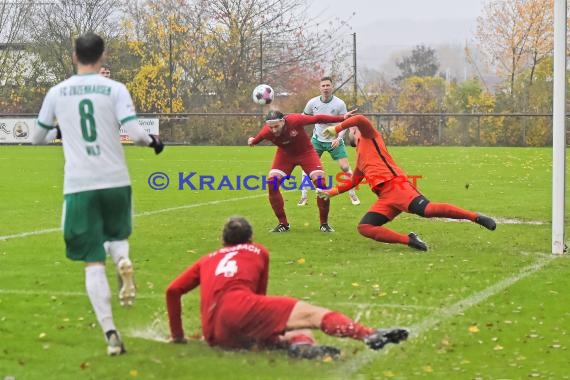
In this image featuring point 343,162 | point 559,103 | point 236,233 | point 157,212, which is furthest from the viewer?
point 343,162

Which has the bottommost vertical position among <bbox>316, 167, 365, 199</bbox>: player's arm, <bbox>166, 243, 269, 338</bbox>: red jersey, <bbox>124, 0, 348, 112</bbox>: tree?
<bbox>166, 243, 269, 338</bbox>: red jersey

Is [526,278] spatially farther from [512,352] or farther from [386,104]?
[386,104]

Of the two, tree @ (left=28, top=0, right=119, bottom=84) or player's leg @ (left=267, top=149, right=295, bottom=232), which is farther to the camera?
tree @ (left=28, top=0, right=119, bottom=84)

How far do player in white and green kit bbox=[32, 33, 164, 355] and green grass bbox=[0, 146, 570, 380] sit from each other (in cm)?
57

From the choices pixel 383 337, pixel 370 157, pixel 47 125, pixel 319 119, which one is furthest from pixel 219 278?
pixel 319 119

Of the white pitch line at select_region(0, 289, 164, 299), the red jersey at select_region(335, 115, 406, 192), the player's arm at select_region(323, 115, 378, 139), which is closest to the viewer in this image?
the white pitch line at select_region(0, 289, 164, 299)

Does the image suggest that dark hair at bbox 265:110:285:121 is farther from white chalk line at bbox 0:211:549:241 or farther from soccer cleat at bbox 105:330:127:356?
soccer cleat at bbox 105:330:127:356

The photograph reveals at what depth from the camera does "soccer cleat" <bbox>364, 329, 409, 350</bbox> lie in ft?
21.3

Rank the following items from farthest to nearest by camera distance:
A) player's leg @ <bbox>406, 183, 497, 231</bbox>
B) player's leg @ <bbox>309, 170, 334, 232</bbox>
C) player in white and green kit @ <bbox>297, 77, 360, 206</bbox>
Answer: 1. player in white and green kit @ <bbox>297, 77, 360, 206</bbox>
2. player's leg @ <bbox>309, 170, 334, 232</bbox>
3. player's leg @ <bbox>406, 183, 497, 231</bbox>

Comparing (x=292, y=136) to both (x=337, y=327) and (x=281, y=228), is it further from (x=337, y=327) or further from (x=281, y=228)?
(x=337, y=327)

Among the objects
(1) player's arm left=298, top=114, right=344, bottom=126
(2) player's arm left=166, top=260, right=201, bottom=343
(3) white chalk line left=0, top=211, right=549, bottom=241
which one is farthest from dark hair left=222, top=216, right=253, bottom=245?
(3) white chalk line left=0, top=211, right=549, bottom=241

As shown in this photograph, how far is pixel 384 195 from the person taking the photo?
12117 millimetres

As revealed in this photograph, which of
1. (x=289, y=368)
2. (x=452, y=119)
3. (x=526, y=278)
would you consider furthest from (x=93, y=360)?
(x=452, y=119)

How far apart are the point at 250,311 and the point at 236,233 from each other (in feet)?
2.16
